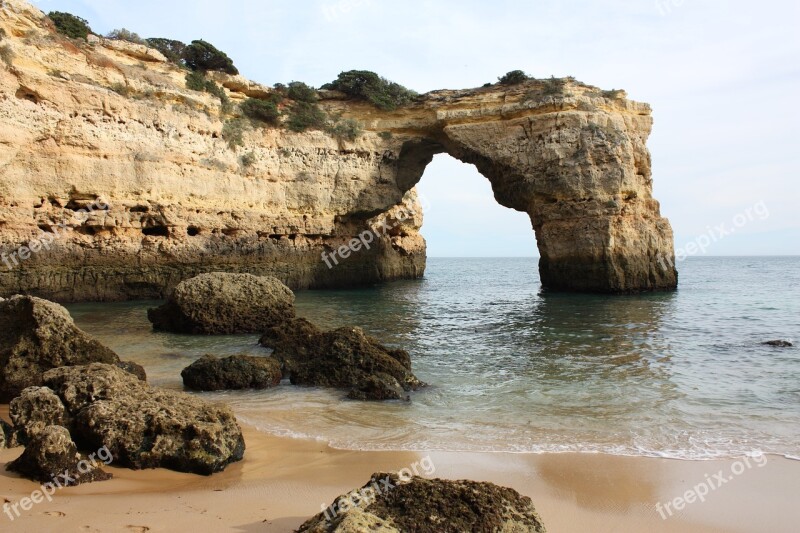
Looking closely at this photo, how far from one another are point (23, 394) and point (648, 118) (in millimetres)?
25763

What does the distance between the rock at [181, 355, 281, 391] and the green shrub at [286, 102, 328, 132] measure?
18687mm

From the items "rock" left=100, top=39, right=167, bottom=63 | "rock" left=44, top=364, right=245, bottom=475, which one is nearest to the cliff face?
"rock" left=100, top=39, right=167, bottom=63

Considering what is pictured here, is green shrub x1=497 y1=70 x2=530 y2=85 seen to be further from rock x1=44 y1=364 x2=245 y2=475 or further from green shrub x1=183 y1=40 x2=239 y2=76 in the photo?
rock x1=44 y1=364 x2=245 y2=475

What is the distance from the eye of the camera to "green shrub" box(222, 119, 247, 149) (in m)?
22.8

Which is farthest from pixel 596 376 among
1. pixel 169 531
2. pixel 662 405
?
pixel 169 531

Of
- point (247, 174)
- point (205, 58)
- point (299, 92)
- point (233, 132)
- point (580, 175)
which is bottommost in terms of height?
point (247, 174)

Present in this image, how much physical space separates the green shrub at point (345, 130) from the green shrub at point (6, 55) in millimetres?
12145

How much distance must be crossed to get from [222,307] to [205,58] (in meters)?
16.1

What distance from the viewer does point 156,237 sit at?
65.4ft

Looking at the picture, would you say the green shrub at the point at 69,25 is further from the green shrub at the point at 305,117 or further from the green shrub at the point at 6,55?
the green shrub at the point at 305,117

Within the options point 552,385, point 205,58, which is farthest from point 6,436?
point 205,58

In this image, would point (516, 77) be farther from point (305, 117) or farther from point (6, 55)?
point (6, 55)

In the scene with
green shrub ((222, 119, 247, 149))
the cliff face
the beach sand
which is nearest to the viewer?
the beach sand

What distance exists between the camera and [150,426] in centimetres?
458
